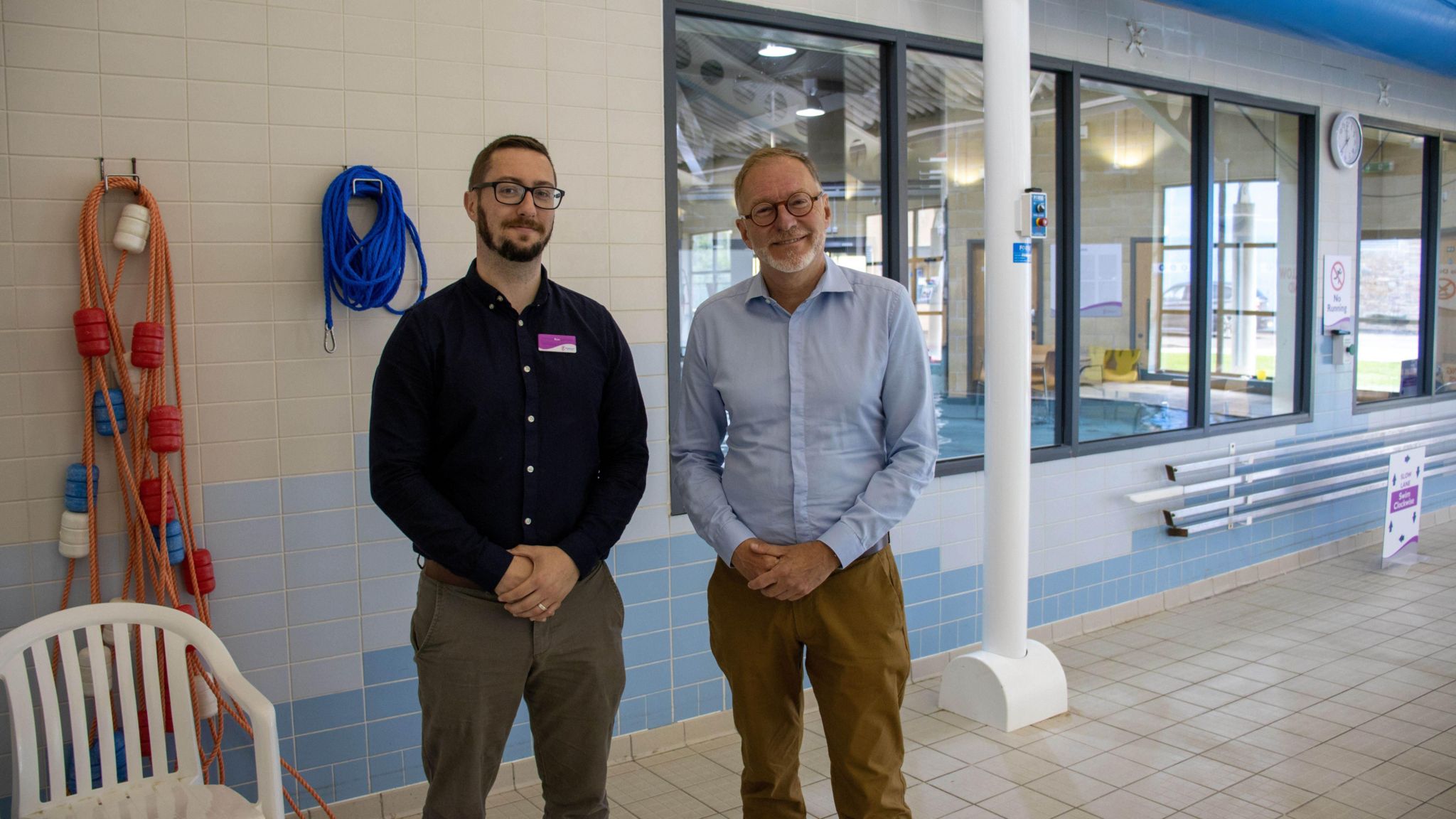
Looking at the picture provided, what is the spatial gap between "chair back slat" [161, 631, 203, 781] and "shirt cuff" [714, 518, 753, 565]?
1169mm

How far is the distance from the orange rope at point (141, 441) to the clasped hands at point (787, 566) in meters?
1.38

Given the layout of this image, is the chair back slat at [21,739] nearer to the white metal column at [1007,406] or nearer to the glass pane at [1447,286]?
the white metal column at [1007,406]

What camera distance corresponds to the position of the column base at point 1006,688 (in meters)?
3.76

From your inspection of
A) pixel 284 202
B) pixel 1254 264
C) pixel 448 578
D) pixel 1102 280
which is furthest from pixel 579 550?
pixel 1254 264

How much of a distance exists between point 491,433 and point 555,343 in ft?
0.78

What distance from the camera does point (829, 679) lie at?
2.32 meters

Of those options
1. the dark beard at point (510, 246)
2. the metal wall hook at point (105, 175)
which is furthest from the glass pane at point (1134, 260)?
the metal wall hook at point (105, 175)

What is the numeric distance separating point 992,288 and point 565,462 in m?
2.11

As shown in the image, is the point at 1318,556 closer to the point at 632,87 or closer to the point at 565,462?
the point at 632,87

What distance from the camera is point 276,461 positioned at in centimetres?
294

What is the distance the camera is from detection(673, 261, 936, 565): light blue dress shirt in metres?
2.31

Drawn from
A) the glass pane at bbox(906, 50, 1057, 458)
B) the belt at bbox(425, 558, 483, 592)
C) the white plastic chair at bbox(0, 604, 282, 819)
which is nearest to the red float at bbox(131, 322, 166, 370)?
the white plastic chair at bbox(0, 604, 282, 819)

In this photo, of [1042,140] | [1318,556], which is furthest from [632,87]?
[1318,556]

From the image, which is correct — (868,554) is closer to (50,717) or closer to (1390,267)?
(50,717)
